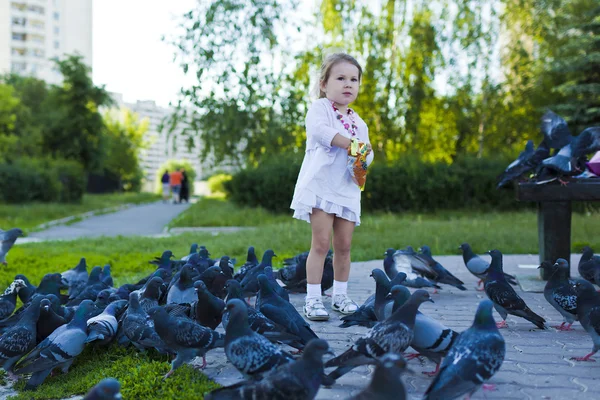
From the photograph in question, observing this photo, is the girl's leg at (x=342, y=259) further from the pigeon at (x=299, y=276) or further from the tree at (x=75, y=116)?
the tree at (x=75, y=116)

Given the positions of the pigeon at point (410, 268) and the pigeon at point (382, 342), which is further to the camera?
the pigeon at point (410, 268)

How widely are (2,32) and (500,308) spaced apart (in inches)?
3683

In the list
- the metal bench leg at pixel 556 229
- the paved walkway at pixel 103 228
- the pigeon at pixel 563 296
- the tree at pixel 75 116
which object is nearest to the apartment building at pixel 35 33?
the tree at pixel 75 116

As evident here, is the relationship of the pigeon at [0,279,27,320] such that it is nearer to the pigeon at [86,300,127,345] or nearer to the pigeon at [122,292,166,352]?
the pigeon at [86,300,127,345]

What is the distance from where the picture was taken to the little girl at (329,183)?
175 inches

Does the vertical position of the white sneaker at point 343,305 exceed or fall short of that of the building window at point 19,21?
it falls short

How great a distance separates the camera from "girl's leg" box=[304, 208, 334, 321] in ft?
14.7

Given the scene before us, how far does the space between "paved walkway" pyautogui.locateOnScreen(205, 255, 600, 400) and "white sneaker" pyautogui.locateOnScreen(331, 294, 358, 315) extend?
85 millimetres

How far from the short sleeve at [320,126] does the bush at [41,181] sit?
60.4ft

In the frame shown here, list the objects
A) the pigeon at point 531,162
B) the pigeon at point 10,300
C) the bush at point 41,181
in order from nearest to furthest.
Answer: the pigeon at point 10,300, the pigeon at point 531,162, the bush at point 41,181

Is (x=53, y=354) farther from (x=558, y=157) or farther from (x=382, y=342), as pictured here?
(x=558, y=157)

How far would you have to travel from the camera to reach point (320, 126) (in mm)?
4465

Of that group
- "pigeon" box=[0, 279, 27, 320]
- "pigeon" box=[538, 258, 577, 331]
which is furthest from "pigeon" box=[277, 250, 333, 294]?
"pigeon" box=[0, 279, 27, 320]

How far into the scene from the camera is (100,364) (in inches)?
149
